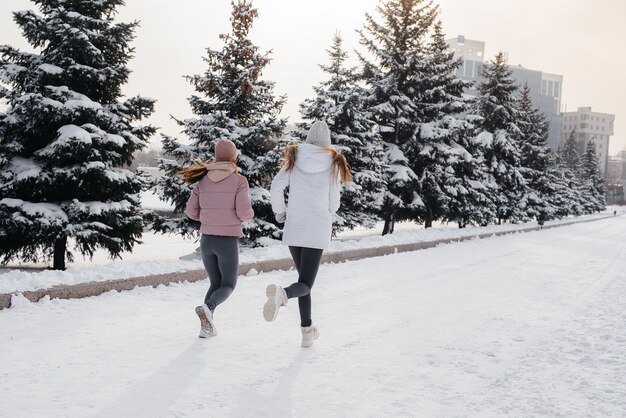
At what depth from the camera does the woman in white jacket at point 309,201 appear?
525 centimetres

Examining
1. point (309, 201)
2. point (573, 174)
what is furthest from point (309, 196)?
point (573, 174)

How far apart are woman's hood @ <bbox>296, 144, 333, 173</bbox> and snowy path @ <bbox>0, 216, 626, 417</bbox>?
171 cm

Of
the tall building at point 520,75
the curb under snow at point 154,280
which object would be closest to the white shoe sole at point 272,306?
the curb under snow at point 154,280

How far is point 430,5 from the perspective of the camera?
22.9 metres

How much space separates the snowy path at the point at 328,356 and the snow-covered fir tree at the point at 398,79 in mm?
13486

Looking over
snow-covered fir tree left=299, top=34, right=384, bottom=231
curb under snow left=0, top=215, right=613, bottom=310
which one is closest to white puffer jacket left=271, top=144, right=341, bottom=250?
curb under snow left=0, top=215, right=613, bottom=310

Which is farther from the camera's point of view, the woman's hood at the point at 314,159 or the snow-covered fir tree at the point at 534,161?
the snow-covered fir tree at the point at 534,161

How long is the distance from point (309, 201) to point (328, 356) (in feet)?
4.70

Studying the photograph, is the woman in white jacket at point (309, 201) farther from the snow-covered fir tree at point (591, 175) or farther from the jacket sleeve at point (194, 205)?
the snow-covered fir tree at point (591, 175)

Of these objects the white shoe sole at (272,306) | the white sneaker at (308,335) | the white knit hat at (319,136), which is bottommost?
the white sneaker at (308,335)

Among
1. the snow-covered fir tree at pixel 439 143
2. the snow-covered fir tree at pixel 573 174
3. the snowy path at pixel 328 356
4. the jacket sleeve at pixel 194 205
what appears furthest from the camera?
the snow-covered fir tree at pixel 573 174

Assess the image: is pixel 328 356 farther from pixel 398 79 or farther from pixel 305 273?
pixel 398 79

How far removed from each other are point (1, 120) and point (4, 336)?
27.7 feet

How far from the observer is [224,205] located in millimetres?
5551
